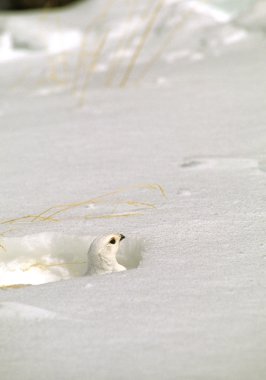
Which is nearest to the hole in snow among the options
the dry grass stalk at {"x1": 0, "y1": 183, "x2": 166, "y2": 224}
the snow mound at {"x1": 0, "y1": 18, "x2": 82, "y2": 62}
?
the dry grass stalk at {"x1": 0, "y1": 183, "x2": 166, "y2": 224}

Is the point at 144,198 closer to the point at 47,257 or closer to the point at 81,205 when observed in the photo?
the point at 81,205

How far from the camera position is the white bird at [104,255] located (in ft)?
5.53

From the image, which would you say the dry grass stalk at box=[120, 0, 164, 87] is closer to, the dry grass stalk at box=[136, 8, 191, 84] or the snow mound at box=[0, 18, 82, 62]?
the dry grass stalk at box=[136, 8, 191, 84]

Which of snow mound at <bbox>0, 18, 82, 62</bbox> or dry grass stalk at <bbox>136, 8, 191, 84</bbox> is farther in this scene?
snow mound at <bbox>0, 18, 82, 62</bbox>

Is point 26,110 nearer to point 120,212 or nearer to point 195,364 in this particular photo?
point 120,212

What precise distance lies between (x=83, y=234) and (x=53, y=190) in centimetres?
36

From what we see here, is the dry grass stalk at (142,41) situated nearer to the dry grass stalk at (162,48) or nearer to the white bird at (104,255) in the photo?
the dry grass stalk at (162,48)

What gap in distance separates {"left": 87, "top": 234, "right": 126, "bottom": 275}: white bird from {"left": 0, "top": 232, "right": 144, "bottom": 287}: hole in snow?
3.6 inches

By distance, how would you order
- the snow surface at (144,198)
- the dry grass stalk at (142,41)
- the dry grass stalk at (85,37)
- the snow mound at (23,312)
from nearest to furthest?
the snow surface at (144,198) < the snow mound at (23,312) < the dry grass stalk at (142,41) < the dry grass stalk at (85,37)

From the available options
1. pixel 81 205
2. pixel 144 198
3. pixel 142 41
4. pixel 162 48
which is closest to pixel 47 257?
pixel 81 205

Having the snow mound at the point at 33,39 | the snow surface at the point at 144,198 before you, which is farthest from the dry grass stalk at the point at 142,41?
the snow mound at the point at 33,39

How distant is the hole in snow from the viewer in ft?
6.02

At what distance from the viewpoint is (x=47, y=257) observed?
1.89 meters

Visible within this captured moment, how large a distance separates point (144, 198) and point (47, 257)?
339mm
